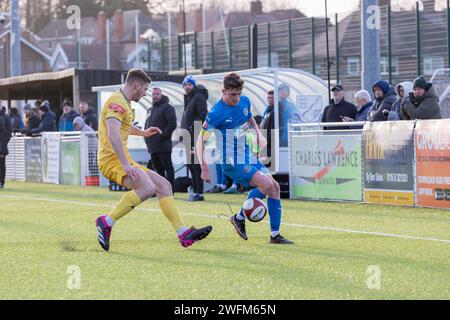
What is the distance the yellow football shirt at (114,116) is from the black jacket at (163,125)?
766 cm

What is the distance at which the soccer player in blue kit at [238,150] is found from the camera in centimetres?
1091

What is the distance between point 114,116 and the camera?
33.4ft

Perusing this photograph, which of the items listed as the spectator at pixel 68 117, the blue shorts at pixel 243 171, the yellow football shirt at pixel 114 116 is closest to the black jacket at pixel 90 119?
the spectator at pixel 68 117

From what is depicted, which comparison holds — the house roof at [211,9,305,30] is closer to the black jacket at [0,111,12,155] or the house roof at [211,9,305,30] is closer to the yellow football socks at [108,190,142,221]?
the black jacket at [0,111,12,155]

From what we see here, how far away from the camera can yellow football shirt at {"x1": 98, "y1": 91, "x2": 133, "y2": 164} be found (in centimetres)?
1023

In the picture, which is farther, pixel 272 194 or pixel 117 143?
pixel 272 194

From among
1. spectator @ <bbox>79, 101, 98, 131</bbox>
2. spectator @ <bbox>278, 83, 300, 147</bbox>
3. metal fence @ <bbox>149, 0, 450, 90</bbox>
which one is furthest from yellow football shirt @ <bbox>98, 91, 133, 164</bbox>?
metal fence @ <bbox>149, 0, 450, 90</bbox>

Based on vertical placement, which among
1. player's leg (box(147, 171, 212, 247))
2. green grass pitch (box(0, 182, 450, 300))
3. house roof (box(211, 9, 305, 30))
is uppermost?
house roof (box(211, 9, 305, 30))

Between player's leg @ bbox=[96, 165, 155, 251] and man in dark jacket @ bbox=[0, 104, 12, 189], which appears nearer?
player's leg @ bbox=[96, 165, 155, 251]

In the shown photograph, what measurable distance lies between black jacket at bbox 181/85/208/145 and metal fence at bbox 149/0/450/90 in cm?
724

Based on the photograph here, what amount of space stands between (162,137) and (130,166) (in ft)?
26.5

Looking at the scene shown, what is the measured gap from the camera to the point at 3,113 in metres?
23.9

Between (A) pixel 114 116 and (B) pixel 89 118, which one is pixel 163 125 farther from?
(A) pixel 114 116

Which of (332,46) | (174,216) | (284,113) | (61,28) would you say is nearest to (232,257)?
(174,216)
